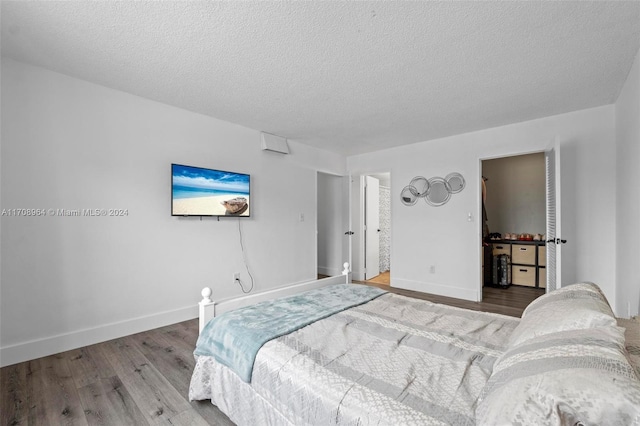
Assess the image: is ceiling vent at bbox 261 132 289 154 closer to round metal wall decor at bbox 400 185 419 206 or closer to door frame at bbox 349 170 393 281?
door frame at bbox 349 170 393 281

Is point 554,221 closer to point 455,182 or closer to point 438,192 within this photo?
point 455,182

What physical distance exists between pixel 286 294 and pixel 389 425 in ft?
5.17

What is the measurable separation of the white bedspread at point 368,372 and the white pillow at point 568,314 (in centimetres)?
23

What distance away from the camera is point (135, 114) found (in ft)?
9.68

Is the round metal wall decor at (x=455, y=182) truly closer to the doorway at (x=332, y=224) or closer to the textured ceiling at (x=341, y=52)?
the textured ceiling at (x=341, y=52)

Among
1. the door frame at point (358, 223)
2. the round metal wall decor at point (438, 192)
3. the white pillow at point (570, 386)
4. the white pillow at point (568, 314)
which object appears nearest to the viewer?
the white pillow at point (570, 386)

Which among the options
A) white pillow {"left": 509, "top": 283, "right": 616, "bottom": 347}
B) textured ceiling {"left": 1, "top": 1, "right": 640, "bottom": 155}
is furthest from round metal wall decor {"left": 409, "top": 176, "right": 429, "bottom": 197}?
white pillow {"left": 509, "top": 283, "right": 616, "bottom": 347}

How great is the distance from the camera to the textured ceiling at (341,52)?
1.77 meters

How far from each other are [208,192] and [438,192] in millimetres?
3312

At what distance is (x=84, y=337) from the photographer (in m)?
2.61

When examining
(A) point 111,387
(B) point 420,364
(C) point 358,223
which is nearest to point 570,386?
(B) point 420,364

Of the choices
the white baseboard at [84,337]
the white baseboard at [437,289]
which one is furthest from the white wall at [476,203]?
the white baseboard at [84,337]

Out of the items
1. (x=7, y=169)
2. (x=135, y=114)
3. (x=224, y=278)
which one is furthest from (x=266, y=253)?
(x=7, y=169)

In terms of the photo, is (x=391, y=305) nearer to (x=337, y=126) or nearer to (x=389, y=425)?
(x=389, y=425)
